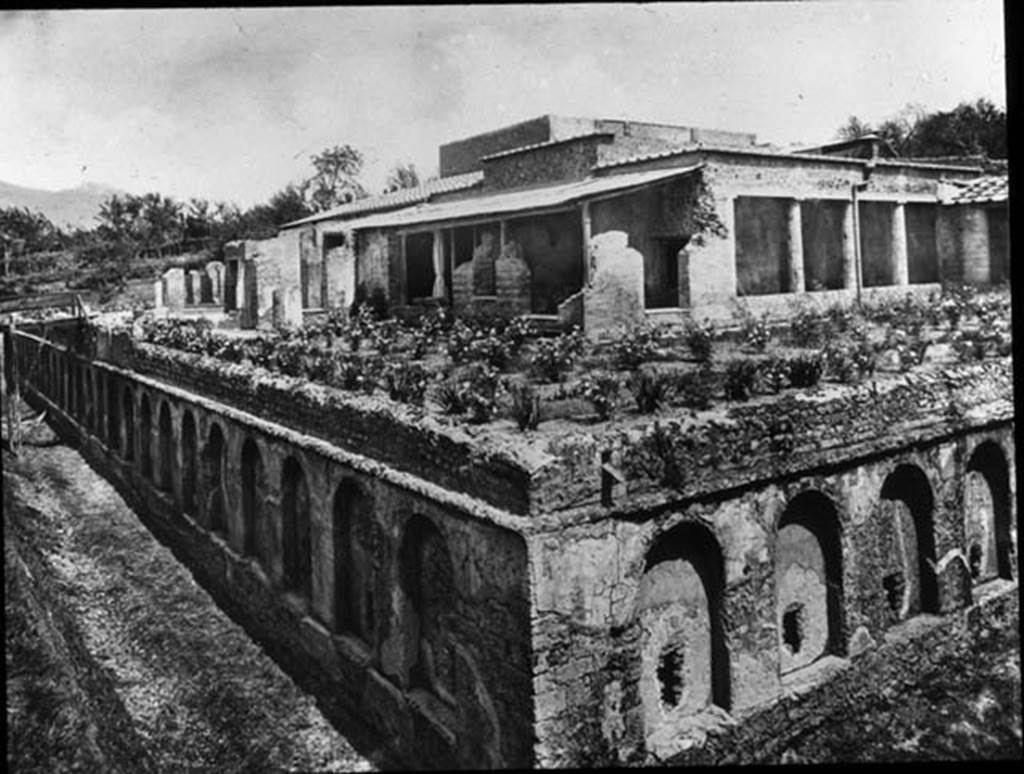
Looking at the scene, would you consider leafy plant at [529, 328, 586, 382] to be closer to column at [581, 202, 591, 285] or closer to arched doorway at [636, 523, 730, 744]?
column at [581, 202, 591, 285]

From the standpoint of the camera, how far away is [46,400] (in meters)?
22.0

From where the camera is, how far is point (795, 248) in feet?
54.0

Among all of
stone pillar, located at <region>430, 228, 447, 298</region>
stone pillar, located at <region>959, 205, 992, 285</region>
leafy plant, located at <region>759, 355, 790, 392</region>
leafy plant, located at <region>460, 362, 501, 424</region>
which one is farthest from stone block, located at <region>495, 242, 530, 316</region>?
stone pillar, located at <region>959, 205, 992, 285</region>

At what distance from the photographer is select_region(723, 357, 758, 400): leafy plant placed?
7.96m

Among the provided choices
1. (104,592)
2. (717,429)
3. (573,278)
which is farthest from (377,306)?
(717,429)

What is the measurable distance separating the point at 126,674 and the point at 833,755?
7.01 m

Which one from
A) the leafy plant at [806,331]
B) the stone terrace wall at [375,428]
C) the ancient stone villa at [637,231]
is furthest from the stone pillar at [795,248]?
the stone terrace wall at [375,428]

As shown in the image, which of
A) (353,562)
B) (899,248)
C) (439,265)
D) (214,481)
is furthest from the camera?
(899,248)

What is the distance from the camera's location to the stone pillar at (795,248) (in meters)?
16.3

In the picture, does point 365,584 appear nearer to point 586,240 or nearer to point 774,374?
point 774,374

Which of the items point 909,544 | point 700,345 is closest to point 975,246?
point 700,345

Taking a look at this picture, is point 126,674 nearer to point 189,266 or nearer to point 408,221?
point 408,221

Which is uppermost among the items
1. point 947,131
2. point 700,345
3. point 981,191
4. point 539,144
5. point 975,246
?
point 539,144

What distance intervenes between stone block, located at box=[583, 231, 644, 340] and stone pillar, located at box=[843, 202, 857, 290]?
601cm
